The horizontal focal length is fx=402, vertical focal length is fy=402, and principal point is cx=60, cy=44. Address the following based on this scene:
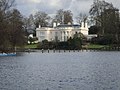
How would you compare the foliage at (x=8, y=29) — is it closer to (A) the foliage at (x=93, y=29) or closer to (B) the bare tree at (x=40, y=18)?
(A) the foliage at (x=93, y=29)

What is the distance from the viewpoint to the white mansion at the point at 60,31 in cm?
18041

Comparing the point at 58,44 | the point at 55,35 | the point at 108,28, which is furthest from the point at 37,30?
the point at 108,28

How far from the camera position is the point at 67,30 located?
184 meters

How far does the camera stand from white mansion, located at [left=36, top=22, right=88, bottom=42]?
180 m

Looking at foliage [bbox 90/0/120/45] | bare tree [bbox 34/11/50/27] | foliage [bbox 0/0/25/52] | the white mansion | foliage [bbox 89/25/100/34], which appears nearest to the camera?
foliage [bbox 0/0/25/52]

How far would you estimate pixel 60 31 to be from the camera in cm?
18712

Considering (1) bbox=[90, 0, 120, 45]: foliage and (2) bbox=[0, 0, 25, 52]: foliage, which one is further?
(1) bbox=[90, 0, 120, 45]: foliage

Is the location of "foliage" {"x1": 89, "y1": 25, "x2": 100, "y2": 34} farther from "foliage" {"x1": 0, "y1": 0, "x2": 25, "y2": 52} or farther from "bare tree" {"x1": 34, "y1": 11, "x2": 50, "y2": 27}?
"foliage" {"x1": 0, "y1": 0, "x2": 25, "y2": 52}

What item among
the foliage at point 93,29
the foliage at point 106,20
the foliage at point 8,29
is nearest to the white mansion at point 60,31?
the foliage at point 93,29

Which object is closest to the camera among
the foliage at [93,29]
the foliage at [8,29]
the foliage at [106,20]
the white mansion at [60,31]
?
the foliage at [8,29]

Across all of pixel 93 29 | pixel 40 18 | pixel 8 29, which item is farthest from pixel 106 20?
pixel 8 29

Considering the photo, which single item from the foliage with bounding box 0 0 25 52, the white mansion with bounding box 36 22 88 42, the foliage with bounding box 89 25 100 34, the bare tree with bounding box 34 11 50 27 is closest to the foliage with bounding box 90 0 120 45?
the foliage with bounding box 89 25 100 34

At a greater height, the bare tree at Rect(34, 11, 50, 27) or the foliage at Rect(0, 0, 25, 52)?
the bare tree at Rect(34, 11, 50, 27)

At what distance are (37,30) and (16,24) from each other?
84079mm
